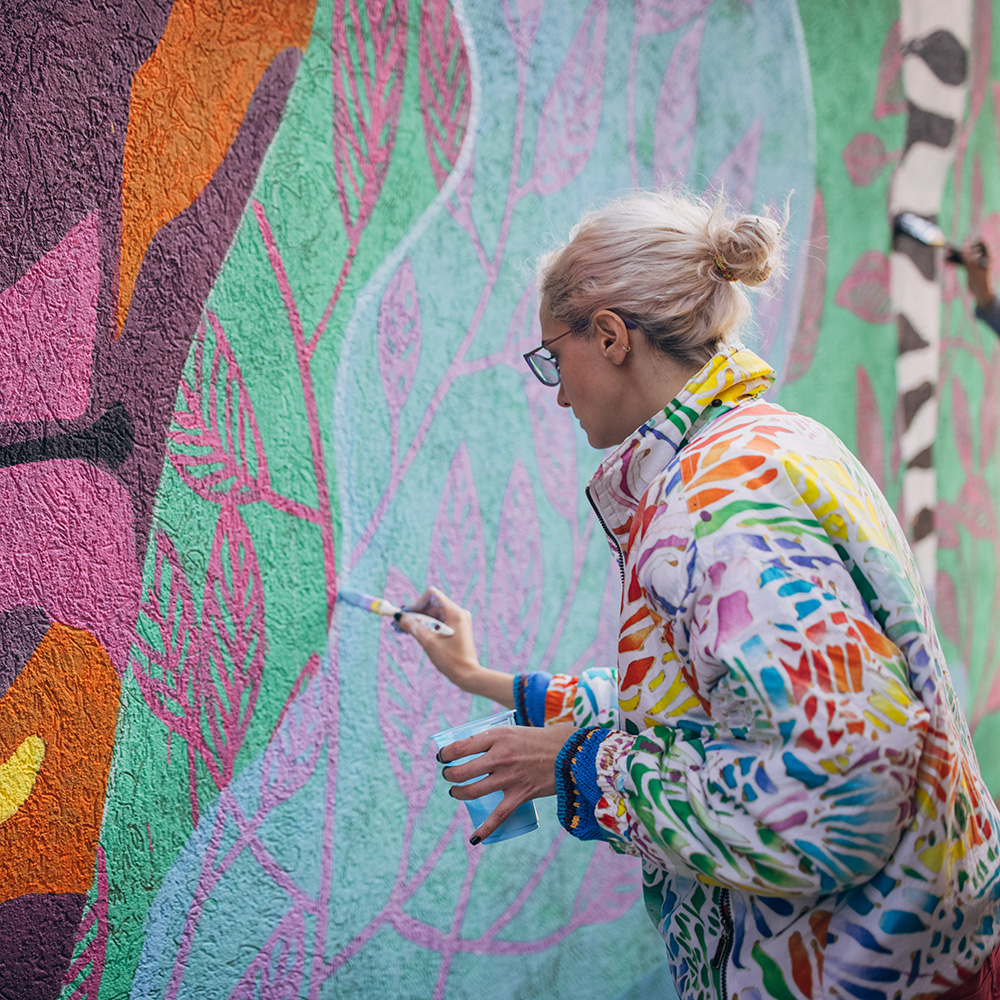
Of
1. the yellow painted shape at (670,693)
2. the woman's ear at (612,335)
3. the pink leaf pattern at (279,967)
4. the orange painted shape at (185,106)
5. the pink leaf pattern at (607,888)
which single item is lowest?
the pink leaf pattern at (607,888)

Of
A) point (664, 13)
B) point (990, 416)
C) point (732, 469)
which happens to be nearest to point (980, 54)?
point (990, 416)

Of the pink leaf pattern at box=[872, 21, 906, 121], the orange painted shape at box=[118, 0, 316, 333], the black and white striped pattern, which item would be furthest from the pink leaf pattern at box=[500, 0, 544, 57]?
the black and white striped pattern

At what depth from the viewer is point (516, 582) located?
1998mm

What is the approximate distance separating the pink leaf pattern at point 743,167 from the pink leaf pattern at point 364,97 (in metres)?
1.10

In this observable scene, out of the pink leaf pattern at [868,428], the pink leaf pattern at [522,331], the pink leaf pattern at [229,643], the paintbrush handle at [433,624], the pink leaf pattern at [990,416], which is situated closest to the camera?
the pink leaf pattern at [229,643]

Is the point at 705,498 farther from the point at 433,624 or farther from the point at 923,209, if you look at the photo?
the point at 923,209

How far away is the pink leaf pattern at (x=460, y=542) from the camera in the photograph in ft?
5.99

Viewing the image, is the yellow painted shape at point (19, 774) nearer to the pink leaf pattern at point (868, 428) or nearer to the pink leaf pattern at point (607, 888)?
the pink leaf pattern at point (607, 888)

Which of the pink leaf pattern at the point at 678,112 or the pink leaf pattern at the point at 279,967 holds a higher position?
the pink leaf pattern at the point at 678,112

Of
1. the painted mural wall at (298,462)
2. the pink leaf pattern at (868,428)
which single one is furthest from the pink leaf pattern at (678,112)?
the pink leaf pattern at (868,428)

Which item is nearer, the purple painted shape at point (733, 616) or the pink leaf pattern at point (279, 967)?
the purple painted shape at point (733, 616)

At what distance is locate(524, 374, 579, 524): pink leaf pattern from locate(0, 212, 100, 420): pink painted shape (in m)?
0.98

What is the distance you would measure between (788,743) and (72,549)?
1.00 m

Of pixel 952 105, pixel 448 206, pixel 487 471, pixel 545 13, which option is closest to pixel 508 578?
pixel 487 471
